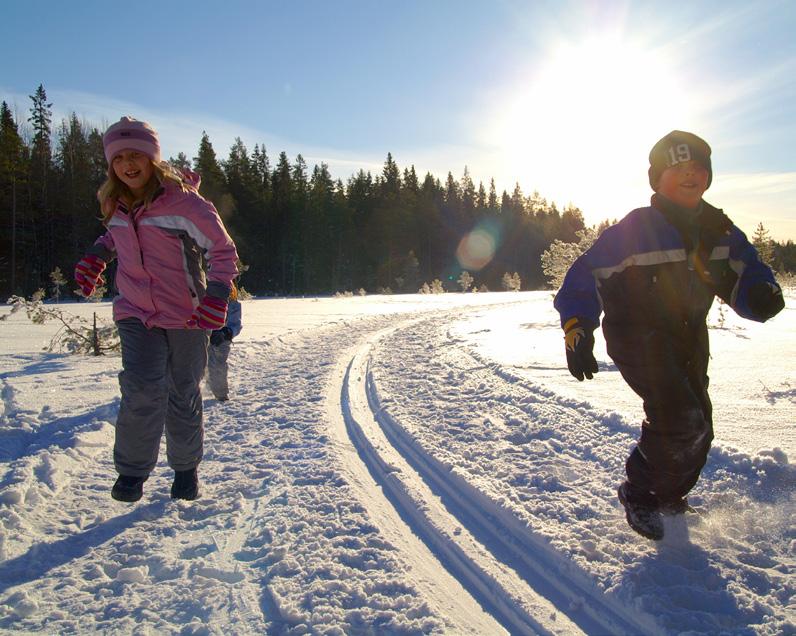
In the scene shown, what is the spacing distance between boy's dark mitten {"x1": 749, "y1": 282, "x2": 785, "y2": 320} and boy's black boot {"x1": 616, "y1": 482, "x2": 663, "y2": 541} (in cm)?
103

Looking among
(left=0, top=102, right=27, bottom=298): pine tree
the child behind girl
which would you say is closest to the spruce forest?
(left=0, top=102, right=27, bottom=298): pine tree

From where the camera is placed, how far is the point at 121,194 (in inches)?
103

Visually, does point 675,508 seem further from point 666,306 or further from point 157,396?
point 157,396

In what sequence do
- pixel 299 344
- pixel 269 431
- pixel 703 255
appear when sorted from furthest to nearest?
Answer: pixel 299 344
pixel 269 431
pixel 703 255

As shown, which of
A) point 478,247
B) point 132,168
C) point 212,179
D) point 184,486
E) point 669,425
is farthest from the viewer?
point 478,247

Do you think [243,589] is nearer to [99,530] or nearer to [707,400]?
[99,530]

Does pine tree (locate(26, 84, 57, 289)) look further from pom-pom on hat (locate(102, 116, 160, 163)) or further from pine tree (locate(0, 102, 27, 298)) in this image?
pom-pom on hat (locate(102, 116, 160, 163))

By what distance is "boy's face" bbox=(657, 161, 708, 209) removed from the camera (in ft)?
7.45

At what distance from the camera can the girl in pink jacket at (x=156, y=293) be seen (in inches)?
100

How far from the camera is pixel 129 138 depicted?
2.52m

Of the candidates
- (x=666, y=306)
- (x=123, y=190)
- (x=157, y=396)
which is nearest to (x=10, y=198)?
(x=123, y=190)

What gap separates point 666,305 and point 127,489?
284cm

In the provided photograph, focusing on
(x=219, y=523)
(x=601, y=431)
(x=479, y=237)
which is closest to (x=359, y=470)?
(x=219, y=523)

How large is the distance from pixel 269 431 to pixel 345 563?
211cm
